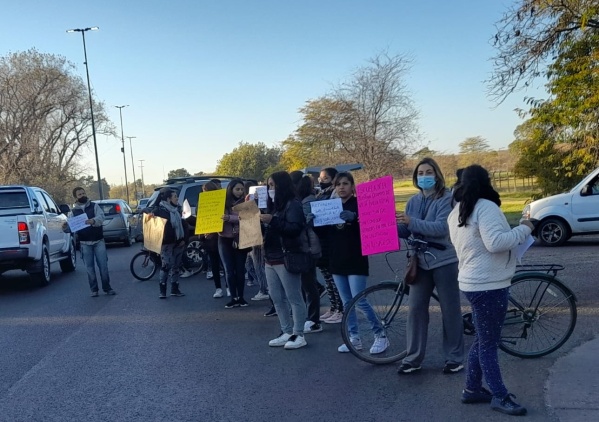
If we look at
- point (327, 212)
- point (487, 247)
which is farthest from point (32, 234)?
point (487, 247)

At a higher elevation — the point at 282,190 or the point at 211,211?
the point at 282,190

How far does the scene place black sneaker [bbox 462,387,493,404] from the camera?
15.2 feet

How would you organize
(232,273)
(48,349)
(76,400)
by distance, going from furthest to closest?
(232,273), (48,349), (76,400)

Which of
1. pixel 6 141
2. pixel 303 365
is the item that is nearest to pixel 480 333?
pixel 303 365

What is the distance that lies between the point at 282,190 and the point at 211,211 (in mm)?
2393

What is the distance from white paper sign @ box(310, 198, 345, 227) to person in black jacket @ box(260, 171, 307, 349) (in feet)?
0.79

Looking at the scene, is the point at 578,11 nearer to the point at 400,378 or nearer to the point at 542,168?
the point at 542,168

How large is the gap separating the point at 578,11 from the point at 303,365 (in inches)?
570

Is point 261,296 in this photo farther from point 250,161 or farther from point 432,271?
point 250,161

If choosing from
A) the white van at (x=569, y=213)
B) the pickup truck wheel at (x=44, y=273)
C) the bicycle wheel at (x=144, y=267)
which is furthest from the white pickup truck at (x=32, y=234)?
the white van at (x=569, y=213)

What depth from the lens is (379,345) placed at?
5.82 meters

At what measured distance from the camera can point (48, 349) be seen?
7.02 m

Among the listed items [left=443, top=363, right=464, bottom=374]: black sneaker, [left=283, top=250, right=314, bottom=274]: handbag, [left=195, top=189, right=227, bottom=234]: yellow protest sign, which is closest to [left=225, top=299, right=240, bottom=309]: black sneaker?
[left=195, top=189, right=227, bottom=234]: yellow protest sign

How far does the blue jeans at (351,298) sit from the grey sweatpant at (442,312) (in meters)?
0.48
